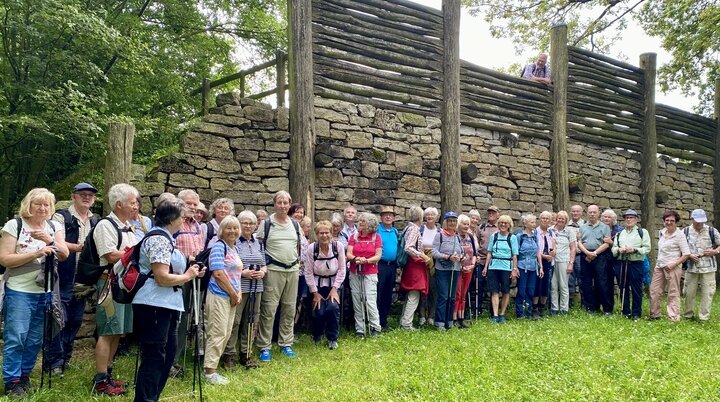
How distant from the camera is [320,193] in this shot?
7.51 m

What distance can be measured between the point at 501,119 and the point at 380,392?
6.58 meters

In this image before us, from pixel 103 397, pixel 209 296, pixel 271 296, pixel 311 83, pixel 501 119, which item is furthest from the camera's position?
pixel 501 119

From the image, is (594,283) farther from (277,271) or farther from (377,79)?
(277,271)

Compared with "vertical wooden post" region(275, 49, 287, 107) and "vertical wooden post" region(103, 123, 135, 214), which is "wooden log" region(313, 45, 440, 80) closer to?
"vertical wooden post" region(275, 49, 287, 107)

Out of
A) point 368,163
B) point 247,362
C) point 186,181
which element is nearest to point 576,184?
point 368,163

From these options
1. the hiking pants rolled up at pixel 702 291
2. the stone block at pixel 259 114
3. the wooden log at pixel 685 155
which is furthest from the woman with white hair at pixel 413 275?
the wooden log at pixel 685 155

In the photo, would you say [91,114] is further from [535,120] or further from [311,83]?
→ [535,120]

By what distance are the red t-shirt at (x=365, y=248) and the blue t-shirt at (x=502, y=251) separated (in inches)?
79.1

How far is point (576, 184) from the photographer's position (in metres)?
10.4

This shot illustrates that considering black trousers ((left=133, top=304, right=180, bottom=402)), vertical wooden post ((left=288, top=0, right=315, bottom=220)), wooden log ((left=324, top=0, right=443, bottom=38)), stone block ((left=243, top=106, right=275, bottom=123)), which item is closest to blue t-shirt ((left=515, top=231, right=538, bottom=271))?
vertical wooden post ((left=288, top=0, right=315, bottom=220))

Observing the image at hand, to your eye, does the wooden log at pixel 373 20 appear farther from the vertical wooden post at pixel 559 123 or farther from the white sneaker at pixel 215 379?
the white sneaker at pixel 215 379

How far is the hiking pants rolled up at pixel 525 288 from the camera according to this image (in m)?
8.25

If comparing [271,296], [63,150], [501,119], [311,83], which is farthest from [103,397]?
[501,119]

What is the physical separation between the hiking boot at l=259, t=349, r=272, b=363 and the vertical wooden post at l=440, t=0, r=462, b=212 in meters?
4.07
